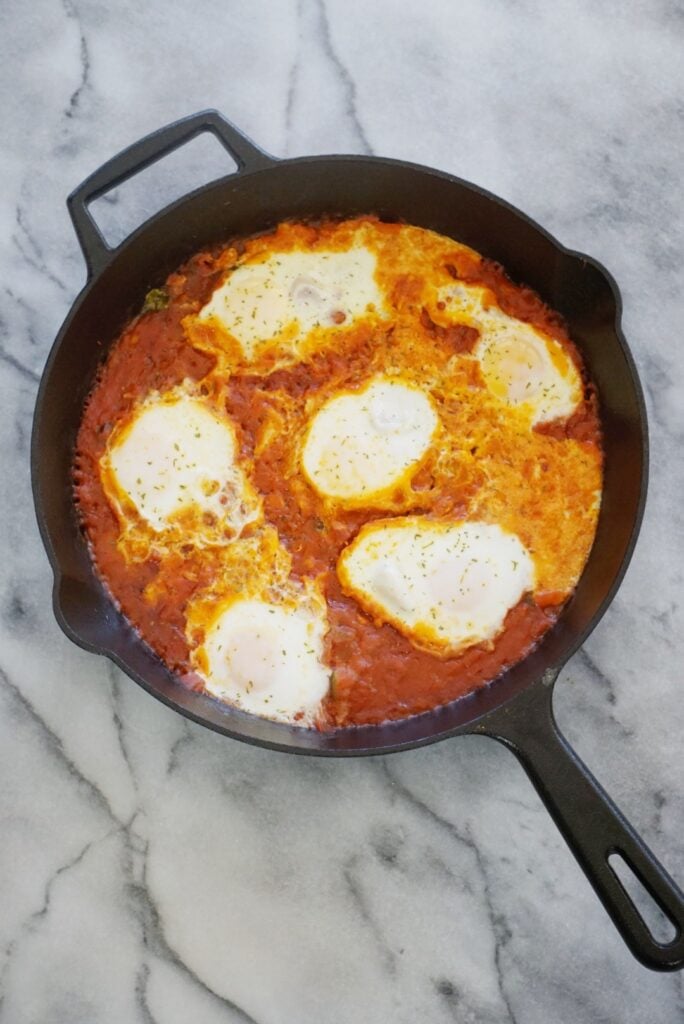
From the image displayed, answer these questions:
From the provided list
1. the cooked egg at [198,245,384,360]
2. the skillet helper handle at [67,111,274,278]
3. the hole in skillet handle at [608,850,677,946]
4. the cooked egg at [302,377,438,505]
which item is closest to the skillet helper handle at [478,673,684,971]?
the hole in skillet handle at [608,850,677,946]

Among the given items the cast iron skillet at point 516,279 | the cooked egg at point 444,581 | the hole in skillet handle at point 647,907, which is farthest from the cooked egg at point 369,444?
the hole in skillet handle at point 647,907

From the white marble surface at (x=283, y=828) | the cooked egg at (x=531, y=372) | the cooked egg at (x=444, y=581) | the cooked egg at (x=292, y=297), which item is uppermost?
the cooked egg at (x=531, y=372)

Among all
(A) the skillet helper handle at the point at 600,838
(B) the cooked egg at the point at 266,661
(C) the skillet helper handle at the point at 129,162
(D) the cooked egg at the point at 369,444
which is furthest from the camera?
(D) the cooked egg at the point at 369,444

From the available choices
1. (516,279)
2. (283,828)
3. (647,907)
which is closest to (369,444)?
(516,279)

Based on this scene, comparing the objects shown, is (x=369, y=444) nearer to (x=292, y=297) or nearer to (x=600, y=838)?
(x=292, y=297)

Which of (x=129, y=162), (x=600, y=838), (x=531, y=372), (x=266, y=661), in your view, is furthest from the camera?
(x=531, y=372)

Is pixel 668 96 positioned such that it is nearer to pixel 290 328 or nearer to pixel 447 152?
pixel 447 152

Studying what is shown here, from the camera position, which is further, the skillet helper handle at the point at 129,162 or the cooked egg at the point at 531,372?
the cooked egg at the point at 531,372

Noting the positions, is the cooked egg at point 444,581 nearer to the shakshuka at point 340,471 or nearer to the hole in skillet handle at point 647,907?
the shakshuka at point 340,471

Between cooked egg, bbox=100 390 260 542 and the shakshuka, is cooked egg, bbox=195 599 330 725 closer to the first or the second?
the shakshuka
